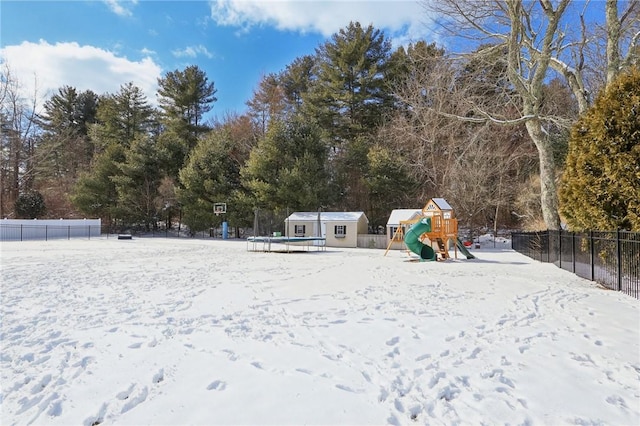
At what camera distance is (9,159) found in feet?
118

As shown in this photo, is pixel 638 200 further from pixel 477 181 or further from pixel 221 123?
pixel 221 123

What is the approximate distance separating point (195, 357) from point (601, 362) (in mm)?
4242

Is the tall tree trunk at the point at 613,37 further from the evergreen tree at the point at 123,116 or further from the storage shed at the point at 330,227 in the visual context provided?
the evergreen tree at the point at 123,116

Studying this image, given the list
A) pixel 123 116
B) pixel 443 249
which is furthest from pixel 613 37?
pixel 123 116

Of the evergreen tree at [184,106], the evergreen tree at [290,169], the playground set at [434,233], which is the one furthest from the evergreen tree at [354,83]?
the playground set at [434,233]

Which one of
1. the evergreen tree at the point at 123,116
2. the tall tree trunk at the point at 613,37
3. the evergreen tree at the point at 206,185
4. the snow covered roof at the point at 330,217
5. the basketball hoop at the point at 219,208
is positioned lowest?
the snow covered roof at the point at 330,217

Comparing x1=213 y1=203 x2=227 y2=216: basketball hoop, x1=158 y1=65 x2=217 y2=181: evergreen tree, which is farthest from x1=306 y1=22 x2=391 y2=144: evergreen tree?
x1=158 y1=65 x2=217 y2=181: evergreen tree

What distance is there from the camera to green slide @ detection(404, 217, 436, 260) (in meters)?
15.0

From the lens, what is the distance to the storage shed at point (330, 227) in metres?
24.3

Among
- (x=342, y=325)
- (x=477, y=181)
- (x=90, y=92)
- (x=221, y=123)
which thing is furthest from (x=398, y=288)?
(x=90, y=92)

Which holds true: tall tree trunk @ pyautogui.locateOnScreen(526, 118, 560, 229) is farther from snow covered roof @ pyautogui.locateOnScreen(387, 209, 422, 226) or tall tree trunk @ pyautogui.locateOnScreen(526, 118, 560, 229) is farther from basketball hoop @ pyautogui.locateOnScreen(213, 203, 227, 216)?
basketball hoop @ pyautogui.locateOnScreen(213, 203, 227, 216)

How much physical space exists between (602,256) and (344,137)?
2534 centimetres

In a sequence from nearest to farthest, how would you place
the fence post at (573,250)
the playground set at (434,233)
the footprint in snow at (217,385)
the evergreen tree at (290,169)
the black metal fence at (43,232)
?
the footprint in snow at (217,385)
the fence post at (573,250)
the playground set at (434,233)
the black metal fence at (43,232)
the evergreen tree at (290,169)

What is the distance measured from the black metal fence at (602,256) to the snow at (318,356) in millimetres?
589
